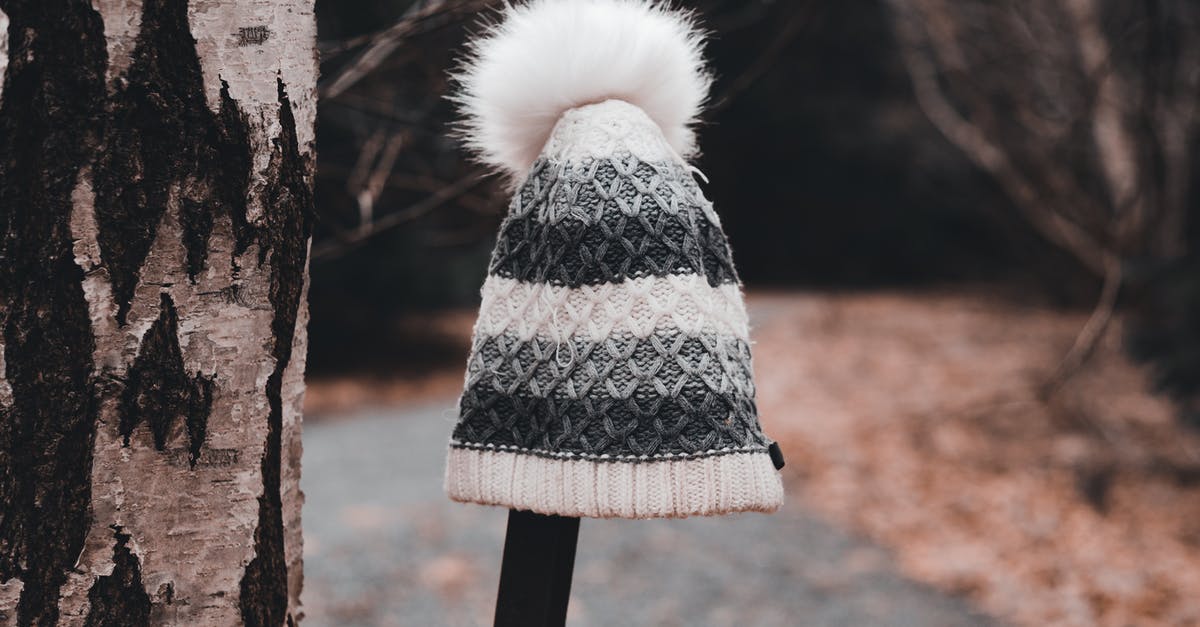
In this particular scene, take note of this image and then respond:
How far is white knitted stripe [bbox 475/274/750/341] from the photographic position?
1271 mm

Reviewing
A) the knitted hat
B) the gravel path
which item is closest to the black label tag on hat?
the knitted hat

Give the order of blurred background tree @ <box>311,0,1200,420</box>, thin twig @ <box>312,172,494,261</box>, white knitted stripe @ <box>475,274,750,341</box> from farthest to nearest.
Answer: blurred background tree @ <box>311,0,1200,420</box> < thin twig @ <box>312,172,494,261</box> < white knitted stripe @ <box>475,274,750,341</box>

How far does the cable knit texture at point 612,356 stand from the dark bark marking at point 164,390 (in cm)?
33

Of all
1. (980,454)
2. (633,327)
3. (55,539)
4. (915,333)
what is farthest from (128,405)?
(915,333)

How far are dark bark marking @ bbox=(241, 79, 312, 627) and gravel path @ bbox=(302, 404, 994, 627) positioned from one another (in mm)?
3034

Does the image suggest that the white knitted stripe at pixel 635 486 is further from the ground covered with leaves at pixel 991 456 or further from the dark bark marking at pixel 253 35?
the dark bark marking at pixel 253 35

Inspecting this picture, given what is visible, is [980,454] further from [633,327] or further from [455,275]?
[633,327]

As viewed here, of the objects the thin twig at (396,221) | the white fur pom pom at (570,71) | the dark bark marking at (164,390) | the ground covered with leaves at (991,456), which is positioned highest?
the white fur pom pom at (570,71)

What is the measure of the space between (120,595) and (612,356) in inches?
23.8

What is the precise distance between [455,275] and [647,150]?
8.72 meters

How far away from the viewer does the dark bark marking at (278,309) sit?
1167 millimetres

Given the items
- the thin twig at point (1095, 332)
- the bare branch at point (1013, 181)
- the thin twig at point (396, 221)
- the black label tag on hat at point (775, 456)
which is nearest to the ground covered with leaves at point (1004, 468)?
the thin twig at point (1095, 332)

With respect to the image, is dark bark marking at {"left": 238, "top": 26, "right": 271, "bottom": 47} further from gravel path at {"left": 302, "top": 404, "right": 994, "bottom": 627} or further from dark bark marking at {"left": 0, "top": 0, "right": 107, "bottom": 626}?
gravel path at {"left": 302, "top": 404, "right": 994, "bottom": 627}

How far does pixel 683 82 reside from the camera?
57.4 inches
